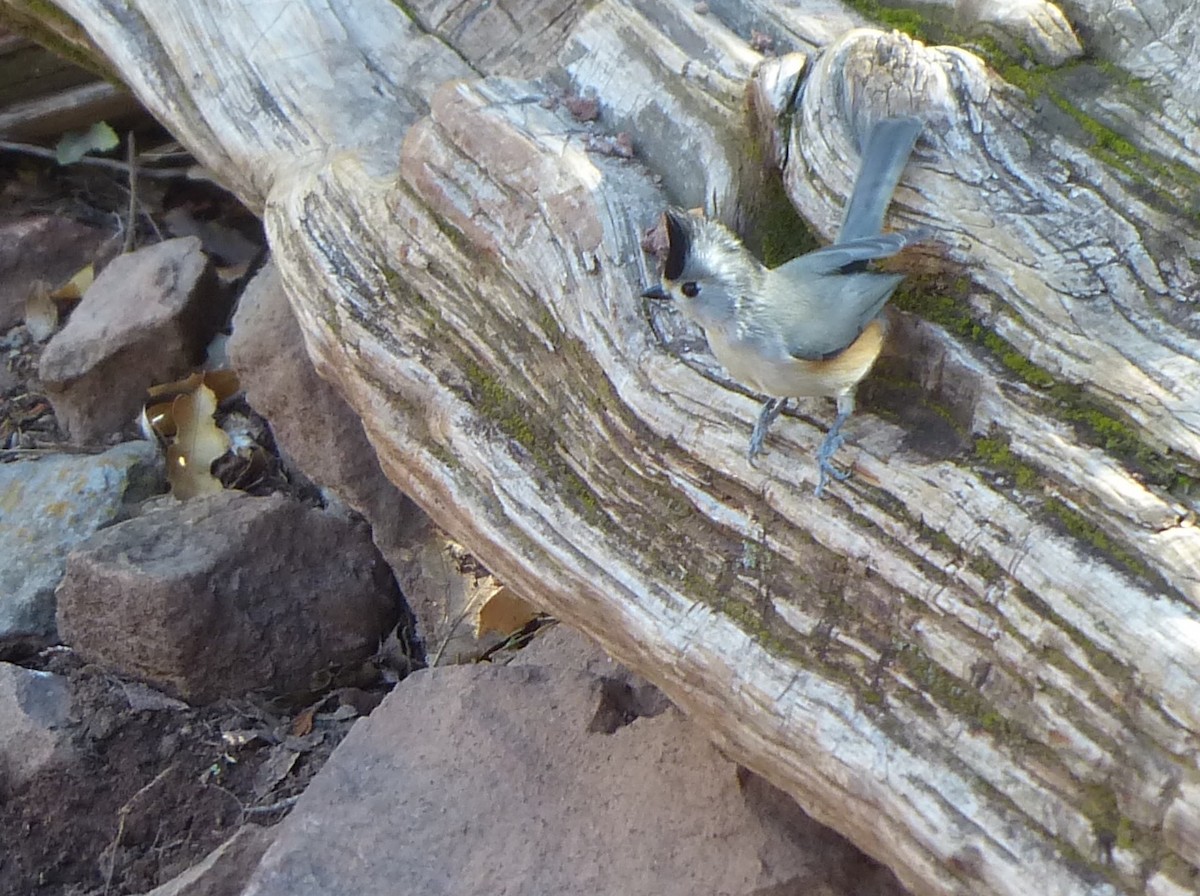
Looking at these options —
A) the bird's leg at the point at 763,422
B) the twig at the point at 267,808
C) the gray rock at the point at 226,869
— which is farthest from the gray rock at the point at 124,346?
the bird's leg at the point at 763,422

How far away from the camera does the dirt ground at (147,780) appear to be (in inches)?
134

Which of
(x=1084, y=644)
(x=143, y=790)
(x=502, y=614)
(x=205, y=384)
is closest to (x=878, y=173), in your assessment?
(x=1084, y=644)

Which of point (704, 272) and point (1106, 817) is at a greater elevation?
point (704, 272)

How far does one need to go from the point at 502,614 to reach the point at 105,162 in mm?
3355

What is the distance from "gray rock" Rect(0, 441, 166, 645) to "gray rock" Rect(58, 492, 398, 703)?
345 mm

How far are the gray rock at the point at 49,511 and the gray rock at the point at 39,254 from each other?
1.22 m

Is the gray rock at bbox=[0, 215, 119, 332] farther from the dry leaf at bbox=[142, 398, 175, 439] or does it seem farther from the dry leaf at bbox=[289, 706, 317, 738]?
the dry leaf at bbox=[289, 706, 317, 738]

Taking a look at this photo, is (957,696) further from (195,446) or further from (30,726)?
(195,446)

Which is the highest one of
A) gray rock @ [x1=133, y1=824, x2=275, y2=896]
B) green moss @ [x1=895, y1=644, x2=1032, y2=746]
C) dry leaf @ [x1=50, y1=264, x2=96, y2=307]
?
green moss @ [x1=895, y1=644, x2=1032, y2=746]

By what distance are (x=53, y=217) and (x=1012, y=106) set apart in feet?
15.0

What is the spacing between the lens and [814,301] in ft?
8.49

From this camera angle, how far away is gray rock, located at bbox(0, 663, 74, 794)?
346 cm

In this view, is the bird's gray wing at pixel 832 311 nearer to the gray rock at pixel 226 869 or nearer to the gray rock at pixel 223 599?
the gray rock at pixel 226 869

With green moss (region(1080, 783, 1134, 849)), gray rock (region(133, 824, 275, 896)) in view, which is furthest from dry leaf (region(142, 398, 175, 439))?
green moss (region(1080, 783, 1134, 849))
